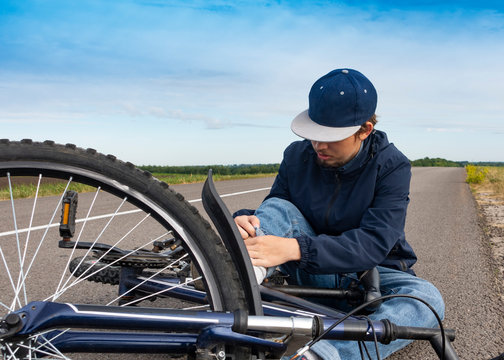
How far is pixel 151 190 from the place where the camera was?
5.62 feet

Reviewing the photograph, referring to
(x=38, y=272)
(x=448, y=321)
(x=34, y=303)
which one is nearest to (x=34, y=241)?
(x=38, y=272)

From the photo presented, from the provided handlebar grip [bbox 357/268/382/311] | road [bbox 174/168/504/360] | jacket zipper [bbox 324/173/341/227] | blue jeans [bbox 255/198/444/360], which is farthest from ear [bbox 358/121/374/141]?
road [bbox 174/168/504/360]

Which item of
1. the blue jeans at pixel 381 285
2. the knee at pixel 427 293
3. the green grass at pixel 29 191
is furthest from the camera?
the green grass at pixel 29 191

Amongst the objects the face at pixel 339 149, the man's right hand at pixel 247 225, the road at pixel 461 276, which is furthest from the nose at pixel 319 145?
the road at pixel 461 276

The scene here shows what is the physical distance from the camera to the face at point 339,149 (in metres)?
2.45

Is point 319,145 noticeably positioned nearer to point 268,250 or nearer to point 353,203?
point 353,203

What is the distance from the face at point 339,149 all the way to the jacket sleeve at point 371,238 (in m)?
0.19

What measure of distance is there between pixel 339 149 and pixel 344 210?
0.36 metres

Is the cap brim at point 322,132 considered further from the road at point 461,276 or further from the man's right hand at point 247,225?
the road at point 461,276

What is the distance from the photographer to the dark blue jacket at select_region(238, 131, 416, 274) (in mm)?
2186

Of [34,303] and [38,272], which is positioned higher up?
[34,303]

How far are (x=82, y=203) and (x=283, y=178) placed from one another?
624cm

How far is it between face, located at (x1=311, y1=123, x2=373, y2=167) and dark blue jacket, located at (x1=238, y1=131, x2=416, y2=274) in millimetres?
39

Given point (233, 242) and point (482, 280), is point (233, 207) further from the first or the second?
point (233, 242)
